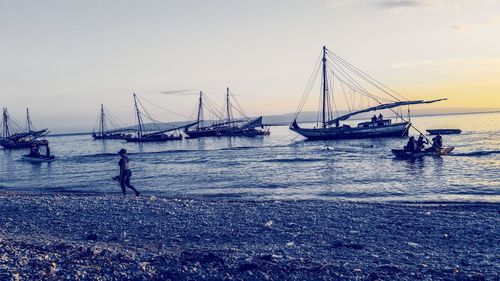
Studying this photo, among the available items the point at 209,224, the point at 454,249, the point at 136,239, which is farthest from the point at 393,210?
the point at 136,239

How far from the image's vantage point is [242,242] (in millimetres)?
10242

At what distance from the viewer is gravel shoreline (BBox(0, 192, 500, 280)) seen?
24.9 feet

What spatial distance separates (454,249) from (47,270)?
8.54 meters

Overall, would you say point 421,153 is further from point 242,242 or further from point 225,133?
point 225,133

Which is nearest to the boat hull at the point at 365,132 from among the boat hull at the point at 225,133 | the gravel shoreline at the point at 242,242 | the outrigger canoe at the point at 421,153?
the outrigger canoe at the point at 421,153

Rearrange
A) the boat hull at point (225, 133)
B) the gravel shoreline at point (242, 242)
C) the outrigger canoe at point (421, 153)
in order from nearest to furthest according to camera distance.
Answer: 1. the gravel shoreline at point (242, 242)
2. the outrigger canoe at point (421, 153)
3. the boat hull at point (225, 133)

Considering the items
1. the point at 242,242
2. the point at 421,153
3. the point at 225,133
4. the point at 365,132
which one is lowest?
the point at 421,153

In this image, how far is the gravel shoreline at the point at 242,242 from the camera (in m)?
7.59

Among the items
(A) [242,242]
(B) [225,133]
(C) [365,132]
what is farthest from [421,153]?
(B) [225,133]

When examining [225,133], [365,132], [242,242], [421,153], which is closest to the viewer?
[242,242]

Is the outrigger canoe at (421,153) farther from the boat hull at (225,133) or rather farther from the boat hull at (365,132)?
the boat hull at (225,133)

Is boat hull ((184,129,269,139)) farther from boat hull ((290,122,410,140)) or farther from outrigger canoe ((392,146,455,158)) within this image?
outrigger canoe ((392,146,455,158))

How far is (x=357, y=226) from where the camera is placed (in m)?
11.7

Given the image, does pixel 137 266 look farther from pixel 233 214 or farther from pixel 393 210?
pixel 393 210
